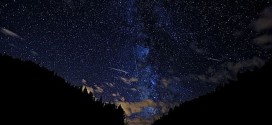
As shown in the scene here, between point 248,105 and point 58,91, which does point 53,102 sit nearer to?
point 58,91

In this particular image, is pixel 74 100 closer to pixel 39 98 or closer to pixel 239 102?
pixel 39 98

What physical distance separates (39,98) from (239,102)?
2699cm

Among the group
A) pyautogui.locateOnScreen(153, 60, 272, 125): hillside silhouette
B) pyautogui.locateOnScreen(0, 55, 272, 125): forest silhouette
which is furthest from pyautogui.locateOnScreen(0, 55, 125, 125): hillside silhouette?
pyautogui.locateOnScreen(153, 60, 272, 125): hillside silhouette

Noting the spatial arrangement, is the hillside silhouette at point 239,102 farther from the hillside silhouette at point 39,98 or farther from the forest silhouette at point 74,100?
the hillside silhouette at point 39,98

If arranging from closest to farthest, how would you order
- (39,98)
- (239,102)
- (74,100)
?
(239,102) < (39,98) < (74,100)

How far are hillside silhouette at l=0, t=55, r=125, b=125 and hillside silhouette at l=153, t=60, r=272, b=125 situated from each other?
67.2ft

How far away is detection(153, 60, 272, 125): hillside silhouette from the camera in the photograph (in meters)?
22.3

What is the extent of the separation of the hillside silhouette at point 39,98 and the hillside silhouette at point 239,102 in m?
20.5

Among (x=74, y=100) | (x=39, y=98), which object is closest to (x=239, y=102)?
(x=39, y=98)

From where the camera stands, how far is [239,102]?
26547mm

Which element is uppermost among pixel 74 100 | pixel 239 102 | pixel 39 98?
pixel 74 100

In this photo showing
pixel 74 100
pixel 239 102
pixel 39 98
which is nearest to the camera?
pixel 239 102

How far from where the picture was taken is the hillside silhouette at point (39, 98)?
30.3 meters

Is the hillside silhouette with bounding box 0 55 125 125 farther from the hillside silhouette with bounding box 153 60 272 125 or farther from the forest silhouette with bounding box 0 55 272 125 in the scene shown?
the hillside silhouette with bounding box 153 60 272 125
